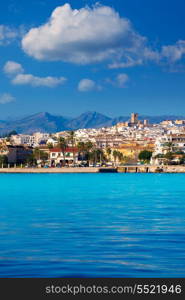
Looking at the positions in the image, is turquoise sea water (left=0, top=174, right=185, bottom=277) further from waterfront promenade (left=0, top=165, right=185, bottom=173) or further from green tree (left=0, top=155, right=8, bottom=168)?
green tree (left=0, top=155, right=8, bottom=168)

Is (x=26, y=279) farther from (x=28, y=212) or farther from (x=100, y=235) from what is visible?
(x=28, y=212)

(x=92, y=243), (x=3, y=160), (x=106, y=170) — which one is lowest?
(x=92, y=243)

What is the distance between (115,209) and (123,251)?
526 inches

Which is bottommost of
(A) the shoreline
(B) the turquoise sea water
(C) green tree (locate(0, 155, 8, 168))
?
(B) the turquoise sea water

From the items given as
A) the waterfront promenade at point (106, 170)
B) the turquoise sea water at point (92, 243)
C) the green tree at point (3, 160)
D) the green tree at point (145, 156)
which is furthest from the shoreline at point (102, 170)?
the turquoise sea water at point (92, 243)

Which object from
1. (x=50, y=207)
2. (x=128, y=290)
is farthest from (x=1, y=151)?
(x=128, y=290)

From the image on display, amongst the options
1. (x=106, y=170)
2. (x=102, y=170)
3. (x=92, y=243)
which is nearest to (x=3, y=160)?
(x=102, y=170)

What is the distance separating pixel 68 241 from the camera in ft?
57.3

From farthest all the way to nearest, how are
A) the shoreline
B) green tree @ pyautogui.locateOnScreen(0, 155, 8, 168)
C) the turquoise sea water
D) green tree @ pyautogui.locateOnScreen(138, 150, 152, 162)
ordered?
green tree @ pyautogui.locateOnScreen(138, 150, 152, 162)
green tree @ pyautogui.locateOnScreen(0, 155, 8, 168)
the shoreline
the turquoise sea water

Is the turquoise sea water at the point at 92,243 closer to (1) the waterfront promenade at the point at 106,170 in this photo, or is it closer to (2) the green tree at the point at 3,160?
(1) the waterfront promenade at the point at 106,170

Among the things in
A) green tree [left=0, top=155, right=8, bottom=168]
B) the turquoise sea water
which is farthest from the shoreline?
the turquoise sea water

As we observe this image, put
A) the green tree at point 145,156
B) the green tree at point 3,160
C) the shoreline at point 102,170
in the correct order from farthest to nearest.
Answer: the green tree at point 145,156, the green tree at point 3,160, the shoreline at point 102,170

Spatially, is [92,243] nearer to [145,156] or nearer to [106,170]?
[106,170]

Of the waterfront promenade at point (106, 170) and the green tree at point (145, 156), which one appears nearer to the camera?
the waterfront promenade at point (106, 170)
